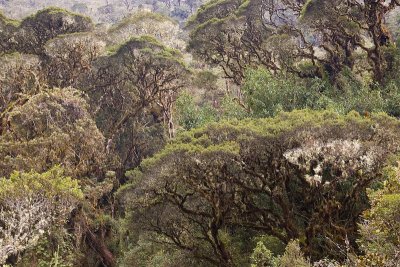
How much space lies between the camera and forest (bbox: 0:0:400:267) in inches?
615

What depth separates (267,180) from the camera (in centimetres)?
1712

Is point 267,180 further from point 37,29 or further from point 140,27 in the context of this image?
point 140,27

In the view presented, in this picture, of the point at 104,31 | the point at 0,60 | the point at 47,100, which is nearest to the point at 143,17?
the point at 104,31

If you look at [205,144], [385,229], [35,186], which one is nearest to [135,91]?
[205,144]

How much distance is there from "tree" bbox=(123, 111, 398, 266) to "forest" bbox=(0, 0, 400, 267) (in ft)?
0.20

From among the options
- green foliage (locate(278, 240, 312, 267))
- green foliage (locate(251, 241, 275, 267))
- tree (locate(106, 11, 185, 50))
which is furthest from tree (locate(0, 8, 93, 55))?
green foliage (locate(278, 240, 312, 267))

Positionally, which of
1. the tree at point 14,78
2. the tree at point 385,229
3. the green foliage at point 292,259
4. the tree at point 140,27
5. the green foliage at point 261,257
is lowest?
the green foliage at point 261,257

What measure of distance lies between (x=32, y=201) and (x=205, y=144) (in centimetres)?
610

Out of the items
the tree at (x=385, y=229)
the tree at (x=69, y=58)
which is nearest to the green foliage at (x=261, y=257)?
the tree at (x=385, y=229)

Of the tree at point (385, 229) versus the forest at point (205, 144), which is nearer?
the tree at point (385, 229)

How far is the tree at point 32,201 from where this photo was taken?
15031mm

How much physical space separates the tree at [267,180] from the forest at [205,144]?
0.06 m

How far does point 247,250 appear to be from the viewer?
742 inches

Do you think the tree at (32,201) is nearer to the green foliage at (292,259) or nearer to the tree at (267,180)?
the tree at (267,180)
